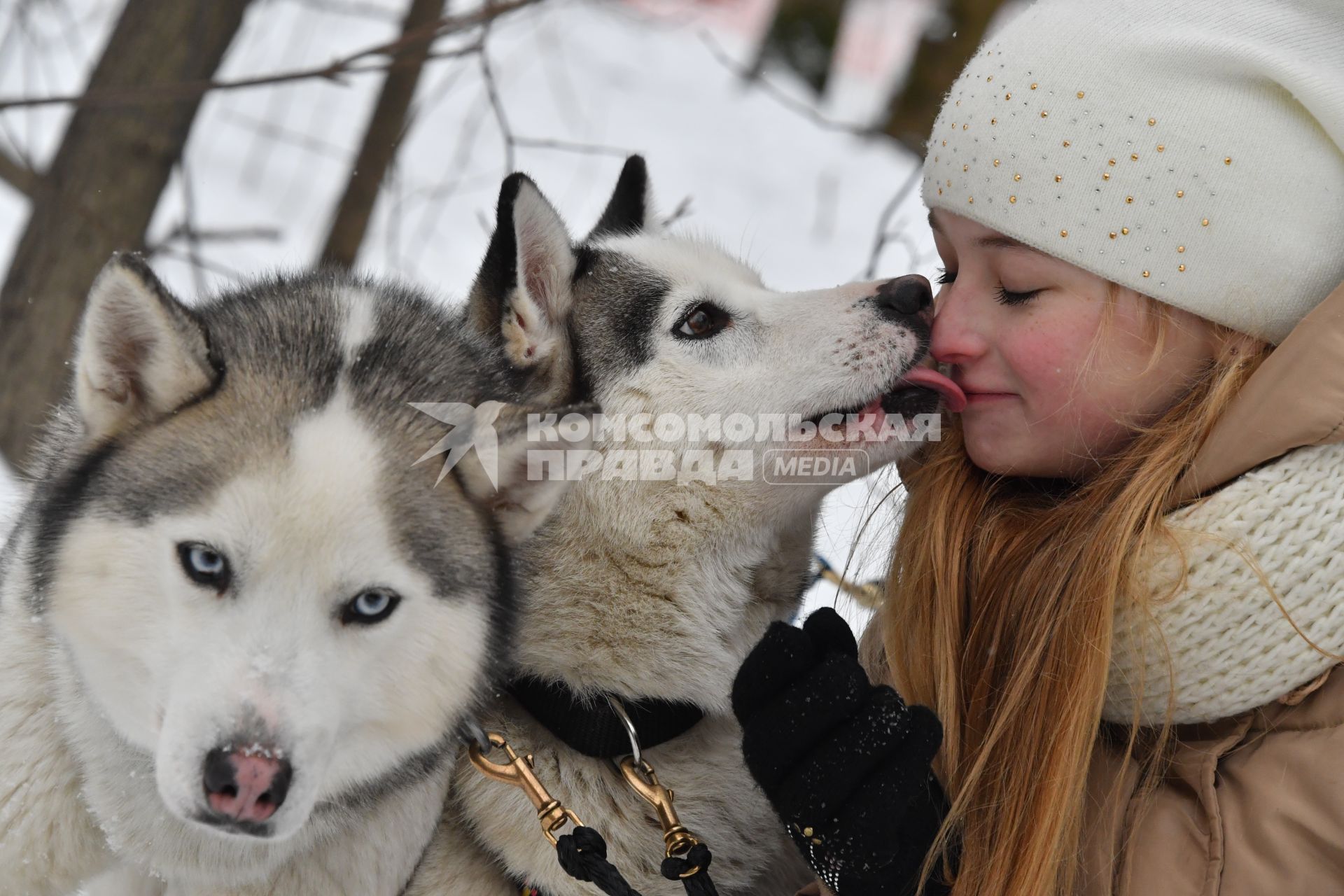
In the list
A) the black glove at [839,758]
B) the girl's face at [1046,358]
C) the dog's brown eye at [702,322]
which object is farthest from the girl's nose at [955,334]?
the black glove at [839,758]

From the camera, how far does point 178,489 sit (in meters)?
1.56

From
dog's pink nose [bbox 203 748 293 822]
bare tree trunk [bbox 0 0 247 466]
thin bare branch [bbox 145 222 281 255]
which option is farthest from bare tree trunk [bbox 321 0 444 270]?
dog's pink nose [bbox 203 748 293 822]

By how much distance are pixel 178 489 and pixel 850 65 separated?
42.0ft

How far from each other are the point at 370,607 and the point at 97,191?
6.64ft

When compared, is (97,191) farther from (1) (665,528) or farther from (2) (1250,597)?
(2) (1250,597)

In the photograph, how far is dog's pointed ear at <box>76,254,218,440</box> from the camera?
156 cm

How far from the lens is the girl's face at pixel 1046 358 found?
1.99m

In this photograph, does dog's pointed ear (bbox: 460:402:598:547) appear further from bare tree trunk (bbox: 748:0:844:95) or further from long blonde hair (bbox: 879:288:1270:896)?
bare tree trunk (bbox: 748:0:844:95)

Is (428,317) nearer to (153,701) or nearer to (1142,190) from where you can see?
(153,701)

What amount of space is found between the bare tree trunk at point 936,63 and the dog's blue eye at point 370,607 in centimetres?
719

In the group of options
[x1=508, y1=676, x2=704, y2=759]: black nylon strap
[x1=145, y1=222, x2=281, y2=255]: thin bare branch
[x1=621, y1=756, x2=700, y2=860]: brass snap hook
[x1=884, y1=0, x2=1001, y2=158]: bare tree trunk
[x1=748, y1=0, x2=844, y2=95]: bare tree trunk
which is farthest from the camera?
[x1=748, y1=0, x2=844, y2=95]: bare tree trunk

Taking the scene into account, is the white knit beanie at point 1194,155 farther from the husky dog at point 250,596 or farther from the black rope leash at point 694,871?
the black rope leash at point 694,871

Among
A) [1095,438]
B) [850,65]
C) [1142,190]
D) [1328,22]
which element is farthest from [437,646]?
[850,65]

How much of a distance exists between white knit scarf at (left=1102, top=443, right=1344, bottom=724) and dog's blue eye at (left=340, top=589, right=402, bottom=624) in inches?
46.8
